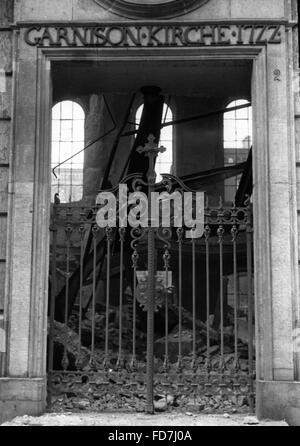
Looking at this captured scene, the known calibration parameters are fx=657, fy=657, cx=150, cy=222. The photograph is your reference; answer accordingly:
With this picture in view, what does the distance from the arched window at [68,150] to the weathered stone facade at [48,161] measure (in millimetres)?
11589

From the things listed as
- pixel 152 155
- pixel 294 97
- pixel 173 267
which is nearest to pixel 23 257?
pixel 152 155

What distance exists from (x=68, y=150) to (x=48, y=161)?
12405 millimetres

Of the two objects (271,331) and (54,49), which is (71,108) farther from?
(271,331)

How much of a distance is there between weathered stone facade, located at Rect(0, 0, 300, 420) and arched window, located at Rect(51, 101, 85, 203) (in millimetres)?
11589

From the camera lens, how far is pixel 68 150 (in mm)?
20609

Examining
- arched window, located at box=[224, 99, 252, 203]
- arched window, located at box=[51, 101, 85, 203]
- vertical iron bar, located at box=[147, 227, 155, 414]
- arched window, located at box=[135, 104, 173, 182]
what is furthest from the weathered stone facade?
arched window, located at box=[224, 99, 252, 203]

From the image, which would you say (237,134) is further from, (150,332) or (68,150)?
(150,332)

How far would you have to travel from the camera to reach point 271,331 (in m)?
7.82

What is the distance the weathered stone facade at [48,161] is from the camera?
25.6 ft

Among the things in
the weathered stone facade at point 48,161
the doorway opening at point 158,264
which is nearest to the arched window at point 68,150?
the doorway opening at point 158,264

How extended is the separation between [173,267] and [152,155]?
722 centimetres

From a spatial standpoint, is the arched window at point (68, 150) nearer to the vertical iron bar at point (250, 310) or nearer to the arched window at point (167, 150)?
the arched window at point (167, 150)

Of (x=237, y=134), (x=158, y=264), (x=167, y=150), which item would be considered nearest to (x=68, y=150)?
(x=167, y=150)
